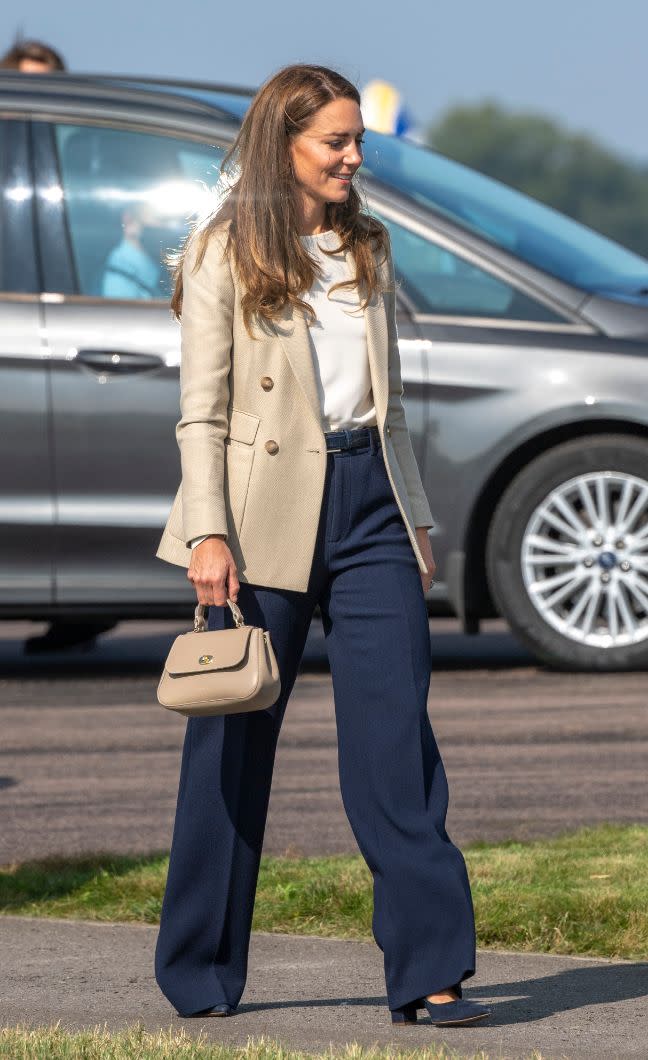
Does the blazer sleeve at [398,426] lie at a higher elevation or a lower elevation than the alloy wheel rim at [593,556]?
higher

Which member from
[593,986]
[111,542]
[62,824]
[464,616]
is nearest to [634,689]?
[464,616]

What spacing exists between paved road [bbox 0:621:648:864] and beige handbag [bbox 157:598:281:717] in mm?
1777

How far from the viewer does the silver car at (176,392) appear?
815 centimetres

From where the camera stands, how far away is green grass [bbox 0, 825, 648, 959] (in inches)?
183

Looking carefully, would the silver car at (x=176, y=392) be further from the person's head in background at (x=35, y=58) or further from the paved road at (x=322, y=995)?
the paved road at (x=322, y=995)

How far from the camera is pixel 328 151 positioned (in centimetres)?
402

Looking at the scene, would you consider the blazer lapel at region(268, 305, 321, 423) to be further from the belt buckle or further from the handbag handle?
the handbag handle

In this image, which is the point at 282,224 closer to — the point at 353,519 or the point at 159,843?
the point at 353,519

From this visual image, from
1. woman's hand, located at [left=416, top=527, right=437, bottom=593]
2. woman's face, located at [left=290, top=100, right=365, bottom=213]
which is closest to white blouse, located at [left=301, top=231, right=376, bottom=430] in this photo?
woman's face, located at [left=290, top=100, right=365, bottom=213]

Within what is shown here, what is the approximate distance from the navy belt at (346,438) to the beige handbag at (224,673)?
0.35 metres

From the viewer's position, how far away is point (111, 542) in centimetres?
Result: 826

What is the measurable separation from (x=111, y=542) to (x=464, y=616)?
139cm

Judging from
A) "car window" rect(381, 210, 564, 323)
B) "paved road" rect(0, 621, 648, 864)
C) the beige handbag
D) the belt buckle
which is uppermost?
"car window" rect(381, 210, 564, 323)

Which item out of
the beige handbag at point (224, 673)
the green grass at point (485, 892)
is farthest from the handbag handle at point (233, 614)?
the green grass at point (485, 892)
